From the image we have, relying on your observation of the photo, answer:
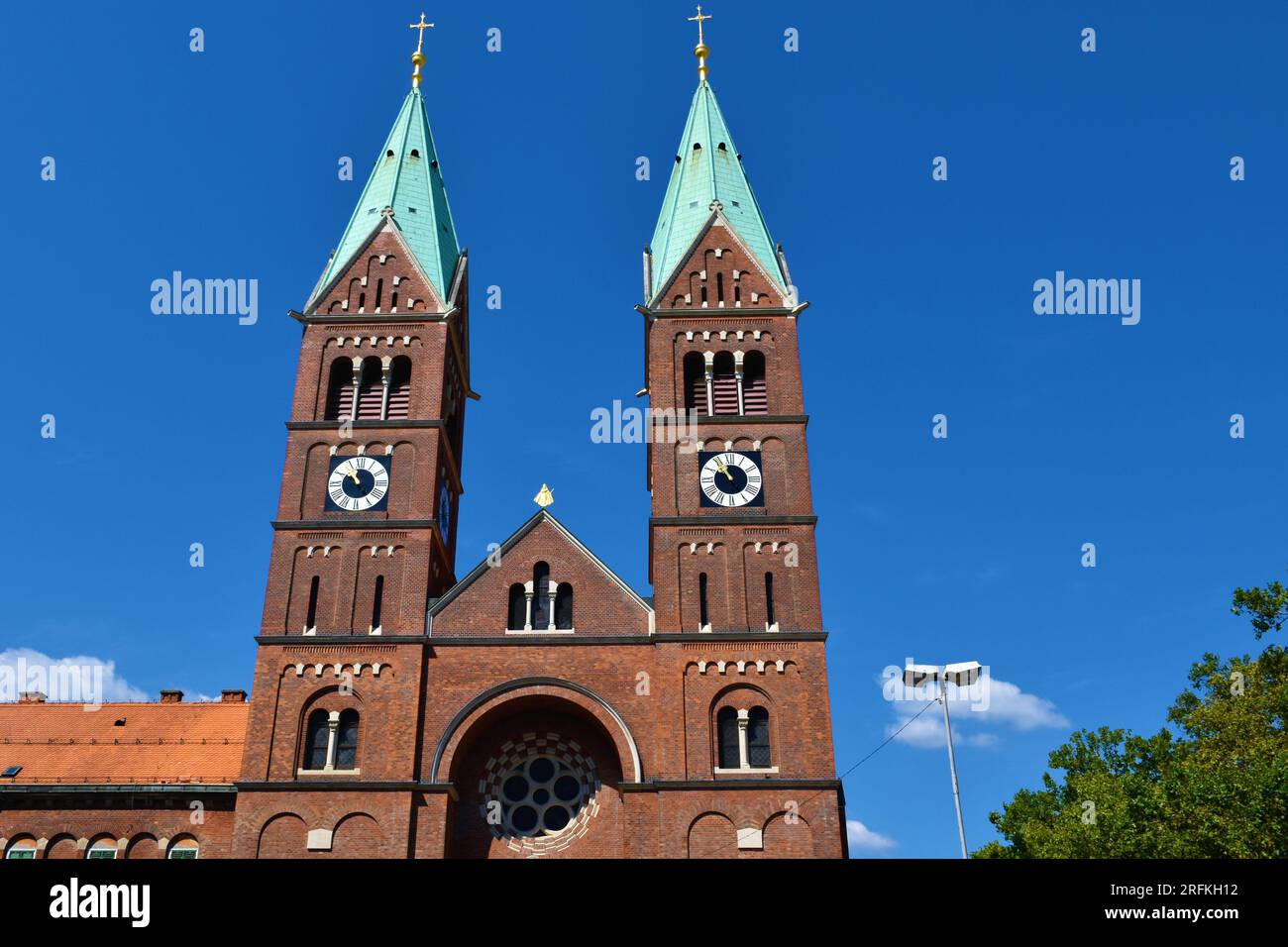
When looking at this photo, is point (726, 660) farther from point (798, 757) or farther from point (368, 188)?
point (368, 188)

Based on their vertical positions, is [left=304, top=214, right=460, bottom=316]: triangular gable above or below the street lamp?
above

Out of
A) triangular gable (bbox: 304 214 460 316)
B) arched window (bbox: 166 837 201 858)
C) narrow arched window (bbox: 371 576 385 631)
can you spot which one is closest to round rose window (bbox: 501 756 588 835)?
narrow arched window (bbox: 371 576 385 631)

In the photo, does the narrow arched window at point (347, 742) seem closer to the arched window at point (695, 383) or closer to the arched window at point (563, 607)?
the arched window at point (563, 607)

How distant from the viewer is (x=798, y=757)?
103 feet

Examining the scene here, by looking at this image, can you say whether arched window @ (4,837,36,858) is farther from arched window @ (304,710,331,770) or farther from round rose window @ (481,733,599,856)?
round rose window @ (481,733,599,856)

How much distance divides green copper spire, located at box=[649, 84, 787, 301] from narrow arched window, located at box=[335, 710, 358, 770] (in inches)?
680

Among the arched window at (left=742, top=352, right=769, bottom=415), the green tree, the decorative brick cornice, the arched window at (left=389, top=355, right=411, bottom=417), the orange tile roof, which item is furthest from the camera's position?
the arched window at (left=389, top=355, right=411, bottom=417)

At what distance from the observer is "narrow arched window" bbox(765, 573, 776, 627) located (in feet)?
110

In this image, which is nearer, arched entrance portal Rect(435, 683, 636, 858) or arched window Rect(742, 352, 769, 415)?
arched entrance portal Rect(435, 683, 636, 858)

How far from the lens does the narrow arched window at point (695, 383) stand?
37.8 m

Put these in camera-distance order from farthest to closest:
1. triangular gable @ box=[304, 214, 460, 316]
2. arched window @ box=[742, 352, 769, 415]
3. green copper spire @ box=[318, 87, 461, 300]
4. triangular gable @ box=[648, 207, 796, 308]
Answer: green copper spire @ box=[318, 87, 461, 300] < triangular gable @ box=[648, 207, 796, 308] < triangular gable @ box=[304, 214, 460, 316] < arched window @ box=[742, 352, 769, 415]

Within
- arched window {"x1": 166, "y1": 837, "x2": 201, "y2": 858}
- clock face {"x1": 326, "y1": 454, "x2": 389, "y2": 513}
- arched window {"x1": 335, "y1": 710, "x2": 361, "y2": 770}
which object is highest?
clock face {"x1": 326, "y1": 454, "x2": 389, "y2": 513}
